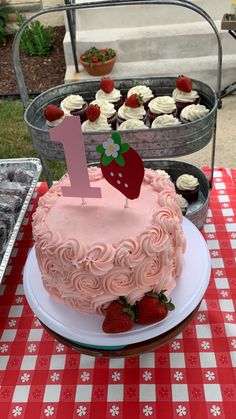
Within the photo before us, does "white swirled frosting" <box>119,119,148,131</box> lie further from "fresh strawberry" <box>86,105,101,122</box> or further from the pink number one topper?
the pink number one topper

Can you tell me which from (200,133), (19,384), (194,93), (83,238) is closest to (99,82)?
(194,93)

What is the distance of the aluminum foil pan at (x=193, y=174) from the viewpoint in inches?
64.9

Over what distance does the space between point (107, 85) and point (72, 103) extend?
0.15 m

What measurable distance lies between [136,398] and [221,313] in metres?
0.39

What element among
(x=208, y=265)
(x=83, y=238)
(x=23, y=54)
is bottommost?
(x=23, y=54)

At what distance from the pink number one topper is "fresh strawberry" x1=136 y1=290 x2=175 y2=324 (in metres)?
0.31

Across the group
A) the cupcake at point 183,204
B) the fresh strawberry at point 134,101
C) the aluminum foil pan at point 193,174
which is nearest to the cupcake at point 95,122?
the fresh strawberry at point 134,101

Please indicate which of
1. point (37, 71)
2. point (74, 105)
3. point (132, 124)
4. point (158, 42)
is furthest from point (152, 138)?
point (37, 71)

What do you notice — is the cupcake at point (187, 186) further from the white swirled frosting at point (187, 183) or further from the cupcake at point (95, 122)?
the cupcake at point (95, 122)

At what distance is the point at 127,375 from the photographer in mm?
1255

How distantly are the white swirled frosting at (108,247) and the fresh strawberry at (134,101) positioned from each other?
516 millimetres

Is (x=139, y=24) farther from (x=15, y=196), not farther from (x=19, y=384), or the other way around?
(x=19, y=384)

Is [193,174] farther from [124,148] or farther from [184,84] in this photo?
[124,148]

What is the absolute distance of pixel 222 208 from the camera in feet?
5.87
